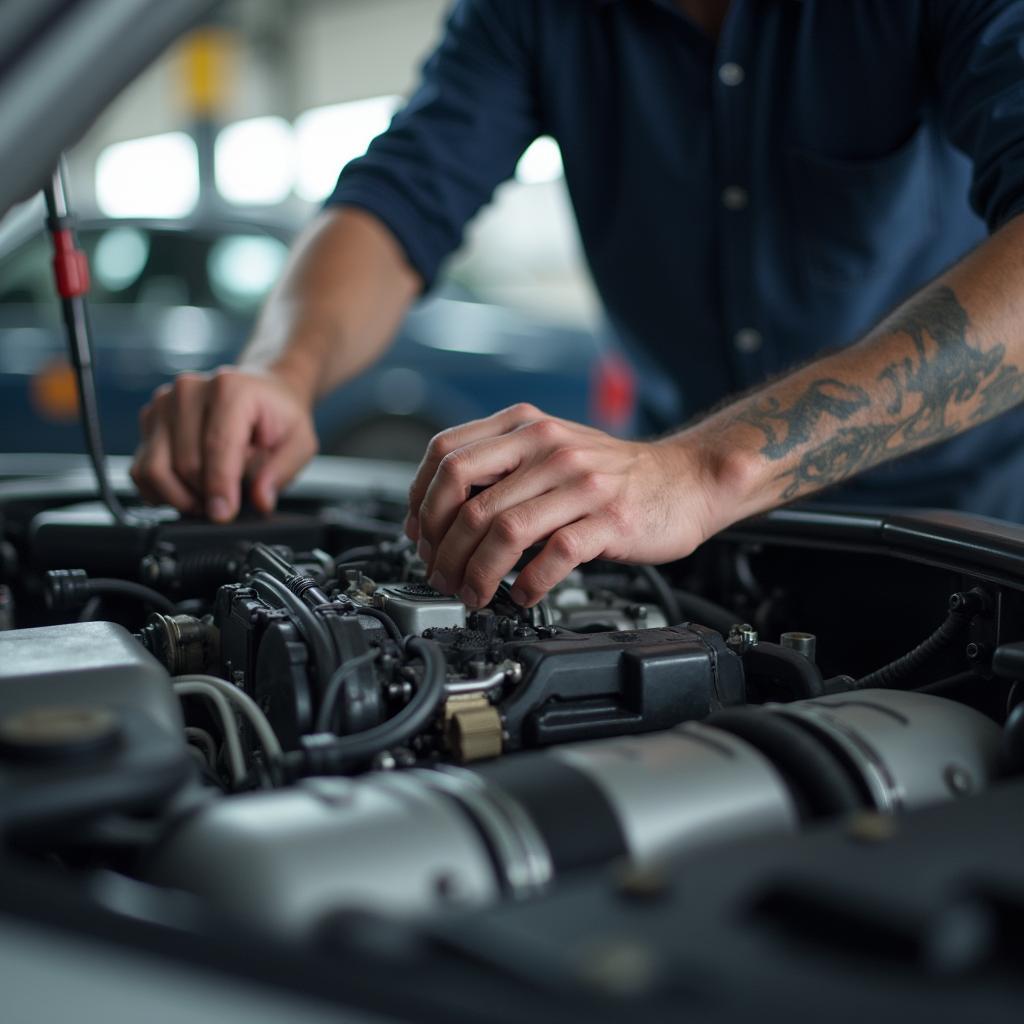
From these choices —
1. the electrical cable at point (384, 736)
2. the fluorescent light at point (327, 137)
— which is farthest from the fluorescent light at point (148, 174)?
the electrical cable at point (384, 736)

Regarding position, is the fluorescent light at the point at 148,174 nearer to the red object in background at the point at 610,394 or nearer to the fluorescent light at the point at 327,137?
the fluorescent light at the point at 327,137

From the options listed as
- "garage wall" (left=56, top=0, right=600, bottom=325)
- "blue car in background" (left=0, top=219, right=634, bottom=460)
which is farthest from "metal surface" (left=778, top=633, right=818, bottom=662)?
"garage wall" (left=56, top=0, right=600, bottom=325)

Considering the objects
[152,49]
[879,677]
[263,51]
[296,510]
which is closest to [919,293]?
[879,677]

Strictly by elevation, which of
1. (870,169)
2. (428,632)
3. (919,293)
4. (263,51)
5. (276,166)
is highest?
(263,51)

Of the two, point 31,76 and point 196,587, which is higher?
point 31,76

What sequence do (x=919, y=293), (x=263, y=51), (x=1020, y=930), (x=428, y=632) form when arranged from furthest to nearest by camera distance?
1. (x=263, y=51)
2. (x=919, y=293)
3. (x=428, y=632)
4. (x=1020, y=930)

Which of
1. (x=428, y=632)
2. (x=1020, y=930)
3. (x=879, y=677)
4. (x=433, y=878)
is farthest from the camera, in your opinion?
(x=879, y=677)

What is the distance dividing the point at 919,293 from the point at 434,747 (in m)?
0.69

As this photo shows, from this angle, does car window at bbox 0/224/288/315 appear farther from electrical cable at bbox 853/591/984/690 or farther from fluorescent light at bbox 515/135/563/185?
fluorescent light at bbox 515/135/563/185

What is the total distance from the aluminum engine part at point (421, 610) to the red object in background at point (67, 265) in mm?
688

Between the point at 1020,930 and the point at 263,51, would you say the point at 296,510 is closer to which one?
the point at 1020,930

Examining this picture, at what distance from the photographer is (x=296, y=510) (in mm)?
1675

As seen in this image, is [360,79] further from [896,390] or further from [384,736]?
[384,736]

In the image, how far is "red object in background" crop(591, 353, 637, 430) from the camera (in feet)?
13.9
